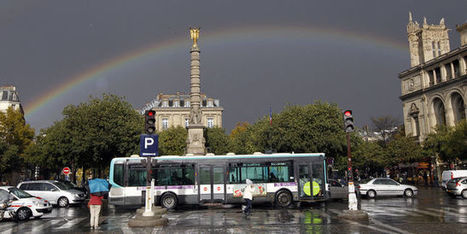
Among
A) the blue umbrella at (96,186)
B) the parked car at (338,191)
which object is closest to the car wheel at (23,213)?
the blue umbrella at (96,186)

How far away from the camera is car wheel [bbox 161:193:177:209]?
21727 millimetres

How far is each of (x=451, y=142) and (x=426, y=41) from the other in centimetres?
2868

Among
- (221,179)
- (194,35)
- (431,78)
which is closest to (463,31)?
(431,78)

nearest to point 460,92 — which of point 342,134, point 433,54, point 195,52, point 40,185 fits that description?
point 433,54

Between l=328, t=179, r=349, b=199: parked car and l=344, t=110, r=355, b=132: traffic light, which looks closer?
l=344, t=110, r=355, b=132: traffic light

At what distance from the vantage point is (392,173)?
67.4 meters

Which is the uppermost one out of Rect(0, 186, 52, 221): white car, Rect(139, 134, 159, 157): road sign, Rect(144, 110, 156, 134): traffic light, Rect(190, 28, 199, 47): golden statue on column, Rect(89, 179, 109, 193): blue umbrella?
Rect(190, 28, 199, 47): golden statue on column

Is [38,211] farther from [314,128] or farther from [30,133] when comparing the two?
[30,133]

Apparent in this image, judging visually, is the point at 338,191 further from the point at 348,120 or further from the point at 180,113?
the point at 180,113

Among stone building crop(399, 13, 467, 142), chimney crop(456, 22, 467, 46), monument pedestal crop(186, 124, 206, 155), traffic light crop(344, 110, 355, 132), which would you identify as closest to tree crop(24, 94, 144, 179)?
monument pedestal crop(186, 124, 206, 155)

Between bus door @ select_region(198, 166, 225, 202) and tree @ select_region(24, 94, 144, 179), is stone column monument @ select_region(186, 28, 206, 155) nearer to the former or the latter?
tree @ select_region(24, 94, 144, 179)

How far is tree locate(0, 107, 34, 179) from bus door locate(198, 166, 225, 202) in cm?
3427

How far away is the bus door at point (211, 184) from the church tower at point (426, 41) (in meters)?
55.6

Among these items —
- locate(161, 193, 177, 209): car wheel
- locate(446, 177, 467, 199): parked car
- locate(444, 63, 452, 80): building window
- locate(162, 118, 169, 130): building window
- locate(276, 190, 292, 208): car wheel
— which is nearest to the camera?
locate(276, 190, 292, 208): car wheel
